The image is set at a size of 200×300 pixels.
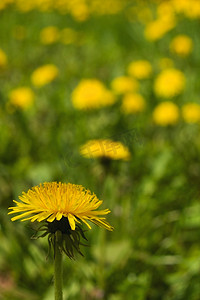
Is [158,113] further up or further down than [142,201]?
further up

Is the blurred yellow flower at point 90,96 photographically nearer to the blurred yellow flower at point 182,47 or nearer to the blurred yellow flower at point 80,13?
the blurred yellow flower at point 182,47

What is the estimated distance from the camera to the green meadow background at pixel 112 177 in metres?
1.48

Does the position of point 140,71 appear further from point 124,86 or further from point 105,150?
point 105,150

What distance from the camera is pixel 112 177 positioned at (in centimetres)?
206

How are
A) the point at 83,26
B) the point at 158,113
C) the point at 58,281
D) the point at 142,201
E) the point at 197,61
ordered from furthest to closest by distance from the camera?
the point at 83,26 → the point at 197,61 → the point at 158,113 → the point at 142,201 → the point at 58,281

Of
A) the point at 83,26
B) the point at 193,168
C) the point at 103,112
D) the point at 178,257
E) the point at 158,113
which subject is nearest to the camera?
the point at 178,257

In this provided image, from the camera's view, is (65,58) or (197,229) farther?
(65,58)

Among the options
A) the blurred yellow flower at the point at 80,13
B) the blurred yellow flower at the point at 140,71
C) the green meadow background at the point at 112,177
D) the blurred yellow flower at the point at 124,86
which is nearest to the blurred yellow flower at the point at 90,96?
the green meadow background at the point at 112,177

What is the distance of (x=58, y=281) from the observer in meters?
0.77

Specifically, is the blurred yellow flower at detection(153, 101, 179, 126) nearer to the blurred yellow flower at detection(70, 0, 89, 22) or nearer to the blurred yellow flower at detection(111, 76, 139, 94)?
the blurred yellow flower at detection(111, 76, 139, 94)

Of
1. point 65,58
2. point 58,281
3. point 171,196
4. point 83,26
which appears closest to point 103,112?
point 171,196

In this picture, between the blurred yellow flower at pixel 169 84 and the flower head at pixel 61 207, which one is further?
the blurred yellow flower at pixel 169 84

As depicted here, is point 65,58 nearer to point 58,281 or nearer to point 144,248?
point 144,248

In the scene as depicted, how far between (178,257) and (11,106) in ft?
4.56
